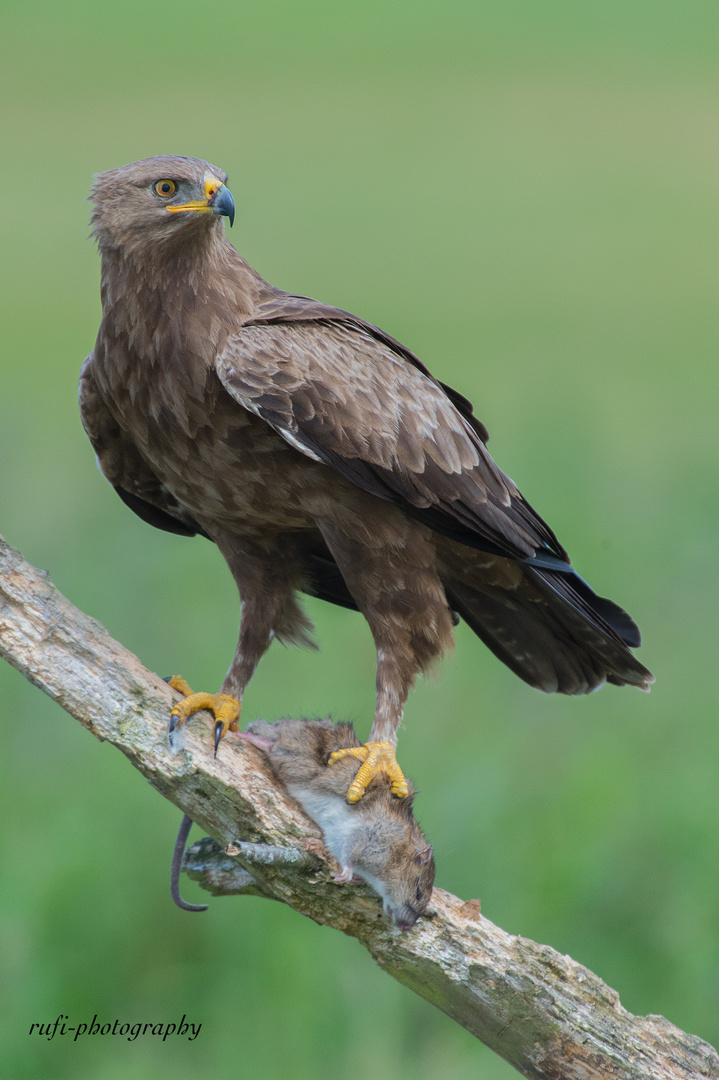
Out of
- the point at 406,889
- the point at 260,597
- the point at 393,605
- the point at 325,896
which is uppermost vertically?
the point at 393,605

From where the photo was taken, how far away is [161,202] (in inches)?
158

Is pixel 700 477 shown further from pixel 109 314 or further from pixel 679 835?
pixel 109 314

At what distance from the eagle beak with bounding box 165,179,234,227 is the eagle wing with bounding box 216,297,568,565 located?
15.1 inches

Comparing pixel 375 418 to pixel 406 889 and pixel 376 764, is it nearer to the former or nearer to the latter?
pixel 376 764

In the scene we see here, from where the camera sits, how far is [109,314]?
4129mm

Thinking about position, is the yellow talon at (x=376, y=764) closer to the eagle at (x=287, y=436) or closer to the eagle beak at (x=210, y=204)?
the eagle at (x=287, y=436)

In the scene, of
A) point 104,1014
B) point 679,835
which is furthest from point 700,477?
point 104,1014

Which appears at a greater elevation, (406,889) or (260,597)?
(260,597)

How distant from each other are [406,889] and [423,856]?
0.44 ft

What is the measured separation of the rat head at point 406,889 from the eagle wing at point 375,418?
1144 millimetres

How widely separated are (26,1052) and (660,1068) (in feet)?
10.0

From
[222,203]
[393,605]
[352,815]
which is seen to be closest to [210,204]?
[222,203]

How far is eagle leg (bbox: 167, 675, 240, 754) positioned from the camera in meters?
3.88

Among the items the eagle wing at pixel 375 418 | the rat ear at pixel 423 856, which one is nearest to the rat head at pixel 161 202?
the eagle wing at pixel 375 418
